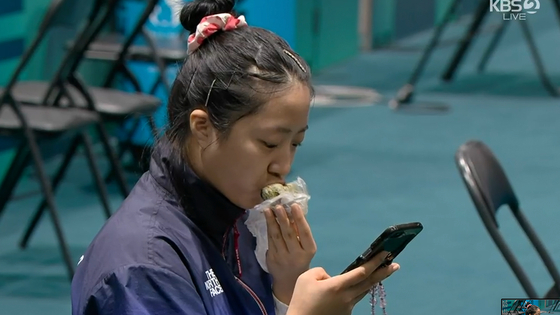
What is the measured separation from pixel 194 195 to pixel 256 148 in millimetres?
138

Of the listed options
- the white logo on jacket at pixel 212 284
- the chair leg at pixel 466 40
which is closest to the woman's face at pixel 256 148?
the white logo on jacket at pixel 212 284

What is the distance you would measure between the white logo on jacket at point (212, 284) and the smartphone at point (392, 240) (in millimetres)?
237

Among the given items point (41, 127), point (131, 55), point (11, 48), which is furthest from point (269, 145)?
point (11, 48)

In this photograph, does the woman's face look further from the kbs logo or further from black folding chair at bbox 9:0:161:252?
the kbs logo

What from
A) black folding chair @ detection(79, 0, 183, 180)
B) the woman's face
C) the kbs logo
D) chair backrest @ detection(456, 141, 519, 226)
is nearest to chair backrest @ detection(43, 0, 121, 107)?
black folding chair @ detection(79, 0, 183, 180)

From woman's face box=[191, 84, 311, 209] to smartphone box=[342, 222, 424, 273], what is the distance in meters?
0.20

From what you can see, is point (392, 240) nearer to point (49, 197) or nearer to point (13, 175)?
point (49, 197)

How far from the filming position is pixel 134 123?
16.9 feet

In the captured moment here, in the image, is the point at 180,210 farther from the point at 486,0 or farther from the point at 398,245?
the point at 486,0

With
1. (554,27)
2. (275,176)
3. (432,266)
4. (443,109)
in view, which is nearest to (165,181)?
(275,176)

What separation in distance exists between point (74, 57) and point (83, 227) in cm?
78

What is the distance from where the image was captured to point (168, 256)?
154 centimetres

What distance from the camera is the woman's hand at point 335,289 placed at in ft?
5.18

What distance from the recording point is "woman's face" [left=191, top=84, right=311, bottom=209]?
1.64 metres
